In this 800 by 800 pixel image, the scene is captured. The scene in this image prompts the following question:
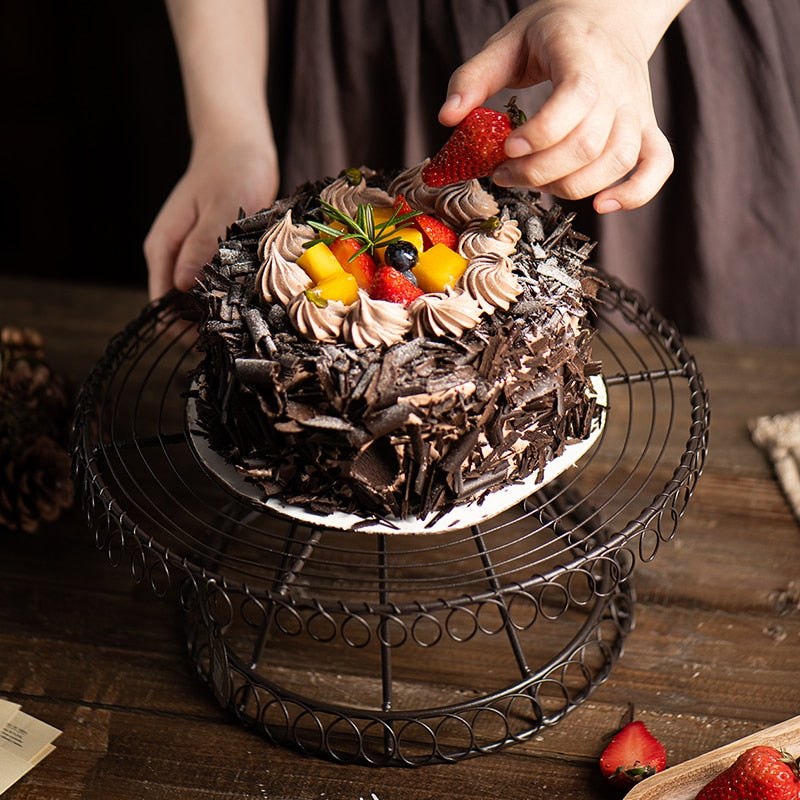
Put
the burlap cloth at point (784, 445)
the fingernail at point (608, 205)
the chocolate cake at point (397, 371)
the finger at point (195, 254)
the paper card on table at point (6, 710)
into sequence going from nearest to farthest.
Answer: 1. the chocolate cake at point (397, 371)
2. the fingernail at point (608, 205)
3. the paper card on table at point (6, 710)
4. the finger at point (195, 254)
5. the burlap cloth at point (784, 445)

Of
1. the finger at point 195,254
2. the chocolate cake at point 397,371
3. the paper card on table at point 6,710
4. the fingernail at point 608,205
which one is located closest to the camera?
the chocolate cake at point 397,371

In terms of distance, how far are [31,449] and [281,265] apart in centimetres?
72

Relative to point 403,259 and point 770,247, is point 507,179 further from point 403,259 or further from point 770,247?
point 770,247

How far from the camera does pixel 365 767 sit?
1.65 metres

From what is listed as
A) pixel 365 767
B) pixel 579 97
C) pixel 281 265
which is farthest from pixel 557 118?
pixel 365 767

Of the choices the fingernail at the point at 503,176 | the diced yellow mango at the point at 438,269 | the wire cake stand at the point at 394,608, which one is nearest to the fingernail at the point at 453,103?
the fingernail at the point at 503,176

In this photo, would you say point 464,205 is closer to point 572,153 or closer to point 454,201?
point 454,201

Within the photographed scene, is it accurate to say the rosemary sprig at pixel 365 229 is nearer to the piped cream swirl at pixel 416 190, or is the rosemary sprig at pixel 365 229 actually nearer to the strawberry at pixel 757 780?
the piped cream swirl at pixel 416 190

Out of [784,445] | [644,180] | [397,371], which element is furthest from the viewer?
[784,445]

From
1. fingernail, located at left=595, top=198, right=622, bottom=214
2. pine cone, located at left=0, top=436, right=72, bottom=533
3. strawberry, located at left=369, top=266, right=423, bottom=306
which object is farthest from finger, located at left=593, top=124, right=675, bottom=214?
pine cone, located at left=0, top=436, right=72, bottom=533

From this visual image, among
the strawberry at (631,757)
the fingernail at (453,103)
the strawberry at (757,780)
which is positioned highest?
the fingernail at (453,103)

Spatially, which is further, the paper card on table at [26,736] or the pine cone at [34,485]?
the pine cone at [34,485]

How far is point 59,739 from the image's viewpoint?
1658mm

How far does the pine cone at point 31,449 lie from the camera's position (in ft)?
6.33
